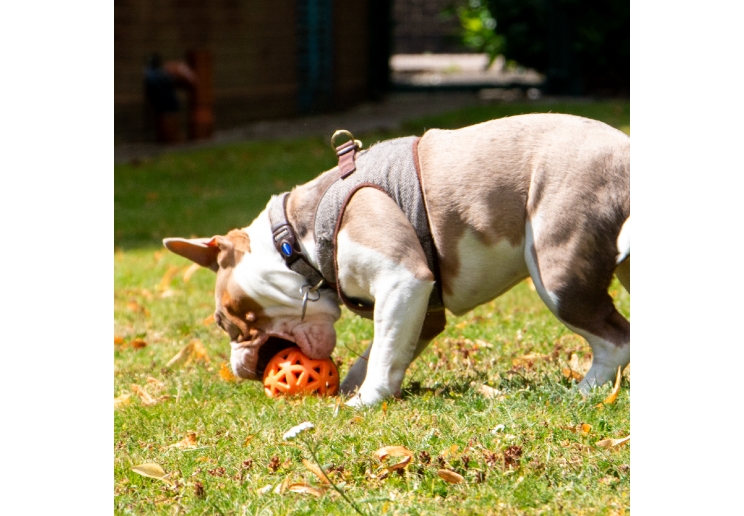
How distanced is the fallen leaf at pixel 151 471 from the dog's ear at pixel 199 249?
48.7 inches

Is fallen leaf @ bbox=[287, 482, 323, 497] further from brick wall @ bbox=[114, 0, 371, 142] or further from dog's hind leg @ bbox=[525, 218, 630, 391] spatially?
brick wall @ bbox=[114, 0, 371, 142]

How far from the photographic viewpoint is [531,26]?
805 inches

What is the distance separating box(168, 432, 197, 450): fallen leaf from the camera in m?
3.89

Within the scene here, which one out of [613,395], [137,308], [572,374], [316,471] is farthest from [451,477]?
[137,308]

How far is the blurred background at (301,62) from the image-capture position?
49.0 feet

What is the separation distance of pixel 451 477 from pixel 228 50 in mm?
14464

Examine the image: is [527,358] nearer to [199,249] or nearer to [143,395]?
[199,249]

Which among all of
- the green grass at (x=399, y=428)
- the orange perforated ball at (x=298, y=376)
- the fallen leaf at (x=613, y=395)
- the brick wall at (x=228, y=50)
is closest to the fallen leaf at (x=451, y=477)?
the green grass at (x=399, y=428)

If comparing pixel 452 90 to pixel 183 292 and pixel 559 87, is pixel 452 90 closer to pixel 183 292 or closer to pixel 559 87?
pixel 559 87

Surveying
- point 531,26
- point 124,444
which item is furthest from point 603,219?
point 531,26

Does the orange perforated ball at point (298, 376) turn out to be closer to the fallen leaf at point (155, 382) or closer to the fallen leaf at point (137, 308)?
the fallen leaf at point (155, 382)

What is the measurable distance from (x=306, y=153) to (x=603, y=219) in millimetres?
10540

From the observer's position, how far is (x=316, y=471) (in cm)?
344

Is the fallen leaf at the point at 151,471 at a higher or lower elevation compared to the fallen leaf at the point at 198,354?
higher
